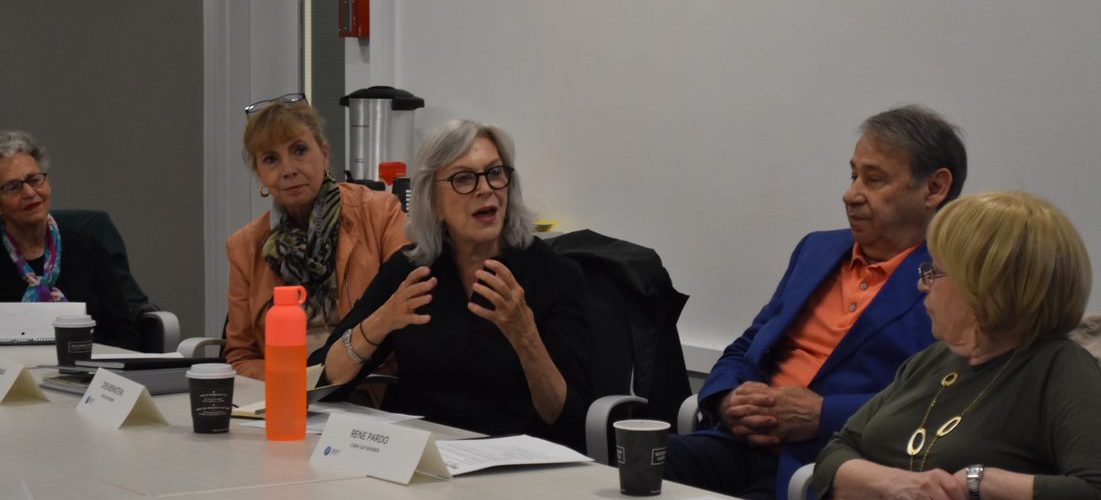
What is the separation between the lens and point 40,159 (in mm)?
4234

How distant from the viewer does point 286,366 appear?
7.03 feet

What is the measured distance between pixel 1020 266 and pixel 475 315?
4.14 feet

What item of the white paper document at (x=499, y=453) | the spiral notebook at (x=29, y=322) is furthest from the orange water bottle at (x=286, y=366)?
the spiral notebook at (x=29, y=322)

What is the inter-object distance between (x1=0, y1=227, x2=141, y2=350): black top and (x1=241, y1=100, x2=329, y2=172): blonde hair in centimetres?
76

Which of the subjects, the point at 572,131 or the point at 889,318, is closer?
the point at 889,318

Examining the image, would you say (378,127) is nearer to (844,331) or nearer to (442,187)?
(442,187)

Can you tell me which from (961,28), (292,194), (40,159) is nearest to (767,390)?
(961,28)

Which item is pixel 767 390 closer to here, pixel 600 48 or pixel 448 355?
→ pixel 448 355

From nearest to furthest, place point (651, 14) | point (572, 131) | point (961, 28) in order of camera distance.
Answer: point (961, 28), point (651, 14), point (572, 131)

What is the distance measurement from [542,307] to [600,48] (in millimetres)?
1553

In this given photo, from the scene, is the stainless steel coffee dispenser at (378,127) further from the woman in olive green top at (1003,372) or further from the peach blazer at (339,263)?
the woman in olive green top at (1003,372)

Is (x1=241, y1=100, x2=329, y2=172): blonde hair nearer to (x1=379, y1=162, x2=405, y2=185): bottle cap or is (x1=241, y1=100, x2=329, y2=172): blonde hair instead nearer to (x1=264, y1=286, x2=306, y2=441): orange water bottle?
(x1=379, y1=162, x2=405, y2=185): bottle cap

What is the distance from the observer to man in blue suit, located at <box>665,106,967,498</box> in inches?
106

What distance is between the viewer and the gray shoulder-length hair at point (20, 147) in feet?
13.6
